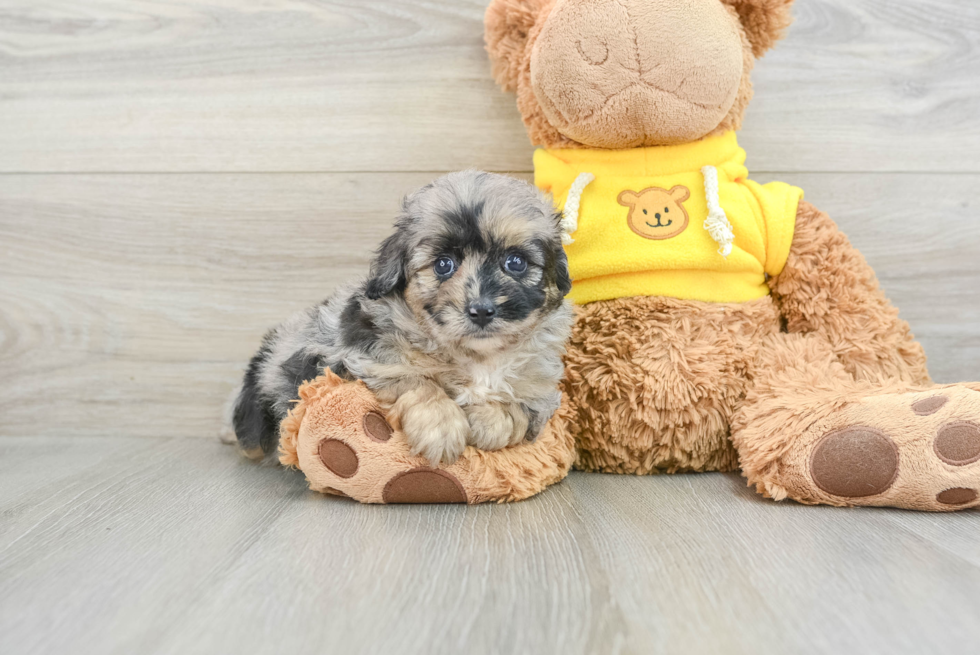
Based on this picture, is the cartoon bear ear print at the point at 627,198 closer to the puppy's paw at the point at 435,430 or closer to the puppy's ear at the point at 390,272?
the puppy's ear at the point at 390,272

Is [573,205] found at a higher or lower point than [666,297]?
higher

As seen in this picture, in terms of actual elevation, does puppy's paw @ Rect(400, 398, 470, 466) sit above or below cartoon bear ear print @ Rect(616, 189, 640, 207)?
below

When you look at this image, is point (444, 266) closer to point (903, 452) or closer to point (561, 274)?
point (561, 274)

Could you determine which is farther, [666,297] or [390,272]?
[666,297]

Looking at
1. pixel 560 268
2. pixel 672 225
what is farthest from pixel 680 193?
pixel 560 268

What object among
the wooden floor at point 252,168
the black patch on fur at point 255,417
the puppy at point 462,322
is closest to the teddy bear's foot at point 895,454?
the wooden floor at point 252,168

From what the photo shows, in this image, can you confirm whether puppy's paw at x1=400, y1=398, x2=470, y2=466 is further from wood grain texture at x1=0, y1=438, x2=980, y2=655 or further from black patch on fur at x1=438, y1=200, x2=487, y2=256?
black patch on fur at x1=438, y1=200, x2=487, y2=256

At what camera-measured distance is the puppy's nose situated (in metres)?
1.29

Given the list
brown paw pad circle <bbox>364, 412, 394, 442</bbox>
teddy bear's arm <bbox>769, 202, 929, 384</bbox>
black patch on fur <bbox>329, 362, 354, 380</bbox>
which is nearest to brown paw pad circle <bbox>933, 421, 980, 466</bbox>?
teddy bear's arm <bbox>769, 202, 929, 384</bbox>

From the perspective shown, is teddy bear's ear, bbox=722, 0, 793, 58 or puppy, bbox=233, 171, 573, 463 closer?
puppy, bbox=233, 171, 573, 463

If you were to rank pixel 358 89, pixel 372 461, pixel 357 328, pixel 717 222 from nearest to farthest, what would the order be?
pixel 372 461 → pixel 357 328 → pixel 717 222 → pixel 358 89

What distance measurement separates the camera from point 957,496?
132 centimetres

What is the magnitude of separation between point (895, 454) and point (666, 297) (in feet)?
1.89

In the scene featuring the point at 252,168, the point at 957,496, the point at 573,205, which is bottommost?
the point at 957,496
